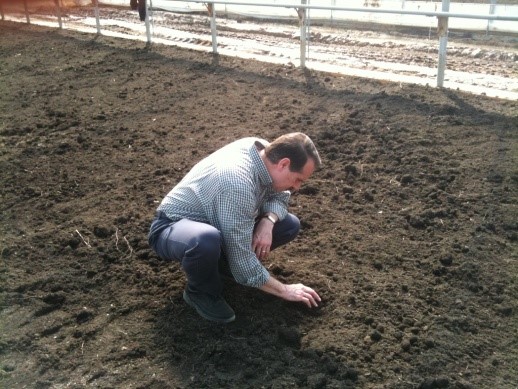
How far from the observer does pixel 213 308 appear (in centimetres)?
290

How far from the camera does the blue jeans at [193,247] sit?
8.63 feet

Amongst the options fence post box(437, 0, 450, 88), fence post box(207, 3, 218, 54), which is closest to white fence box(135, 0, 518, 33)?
fence post box(207, 3, 218, 54)

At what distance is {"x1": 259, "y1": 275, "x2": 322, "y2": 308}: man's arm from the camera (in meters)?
2.75

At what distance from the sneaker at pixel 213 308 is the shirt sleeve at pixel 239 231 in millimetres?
327

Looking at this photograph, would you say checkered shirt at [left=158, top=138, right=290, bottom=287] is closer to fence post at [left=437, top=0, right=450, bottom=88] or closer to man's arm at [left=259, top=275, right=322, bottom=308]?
man's arm at [left=259, top=275, right=322, bottom=308]

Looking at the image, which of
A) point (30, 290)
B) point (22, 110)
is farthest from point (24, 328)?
point (22, 110)

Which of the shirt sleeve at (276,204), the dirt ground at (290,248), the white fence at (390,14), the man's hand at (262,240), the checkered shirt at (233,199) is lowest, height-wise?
the dirt ground at (290,248)

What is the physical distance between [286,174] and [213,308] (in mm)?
857

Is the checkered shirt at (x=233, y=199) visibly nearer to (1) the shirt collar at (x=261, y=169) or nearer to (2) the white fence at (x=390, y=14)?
(1) the shirt collar at (x=261, y=169)

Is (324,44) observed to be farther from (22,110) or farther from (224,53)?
(22,110)

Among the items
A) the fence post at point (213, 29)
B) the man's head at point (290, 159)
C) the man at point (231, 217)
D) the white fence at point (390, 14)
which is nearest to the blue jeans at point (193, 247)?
the man at point (231, 217)

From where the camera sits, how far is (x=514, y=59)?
29.1 feet

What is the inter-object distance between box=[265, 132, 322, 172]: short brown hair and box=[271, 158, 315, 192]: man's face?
0.02 m

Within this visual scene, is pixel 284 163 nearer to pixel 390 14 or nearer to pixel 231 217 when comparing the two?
pixel 231 217
